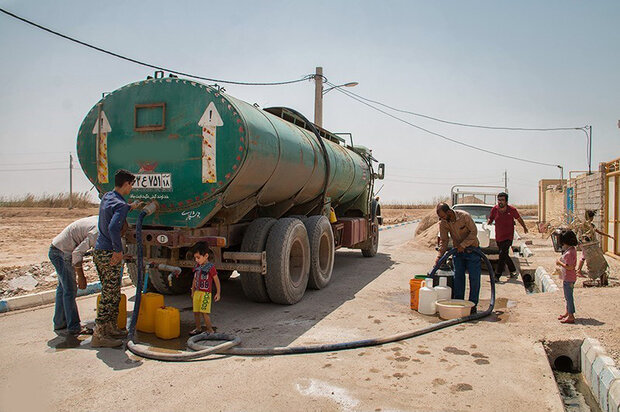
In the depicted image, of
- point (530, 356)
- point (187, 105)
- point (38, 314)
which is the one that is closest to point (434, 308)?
point (530, 356)

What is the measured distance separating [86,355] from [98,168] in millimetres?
2639

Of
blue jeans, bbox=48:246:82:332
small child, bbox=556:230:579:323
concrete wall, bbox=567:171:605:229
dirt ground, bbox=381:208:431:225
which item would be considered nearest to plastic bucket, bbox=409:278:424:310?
small child, bbox=556:230:579:323

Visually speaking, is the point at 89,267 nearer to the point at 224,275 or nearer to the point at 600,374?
the point at 224,275

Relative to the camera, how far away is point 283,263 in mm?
6930

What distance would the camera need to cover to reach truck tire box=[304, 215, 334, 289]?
8266 mm

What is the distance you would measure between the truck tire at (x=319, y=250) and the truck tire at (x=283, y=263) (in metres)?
0.50

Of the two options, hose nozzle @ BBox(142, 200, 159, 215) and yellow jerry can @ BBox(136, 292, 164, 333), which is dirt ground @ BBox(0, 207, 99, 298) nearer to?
yellow jerry can @ BBox(136, 292, 164, 333)

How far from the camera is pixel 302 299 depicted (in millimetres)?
7812

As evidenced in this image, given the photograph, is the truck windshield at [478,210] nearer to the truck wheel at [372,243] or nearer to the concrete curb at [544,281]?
the truck wheel at [372,243]

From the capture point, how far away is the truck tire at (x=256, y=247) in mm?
6895

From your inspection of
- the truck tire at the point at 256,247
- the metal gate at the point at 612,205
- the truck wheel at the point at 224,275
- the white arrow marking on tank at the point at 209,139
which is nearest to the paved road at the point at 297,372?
the truck tire at the point at 256,247

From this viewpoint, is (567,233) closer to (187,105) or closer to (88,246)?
(187,105)

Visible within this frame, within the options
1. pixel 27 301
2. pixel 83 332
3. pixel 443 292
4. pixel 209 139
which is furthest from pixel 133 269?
pixel 443 292

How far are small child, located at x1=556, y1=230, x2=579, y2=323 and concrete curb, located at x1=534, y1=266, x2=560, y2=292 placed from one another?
259 cm
